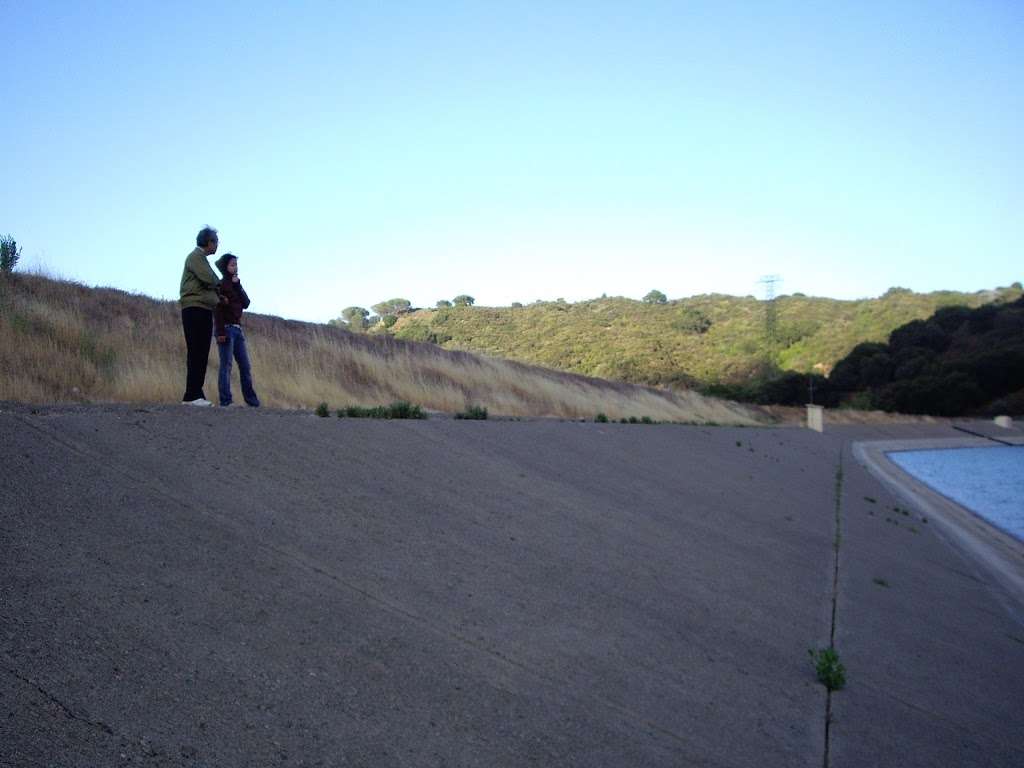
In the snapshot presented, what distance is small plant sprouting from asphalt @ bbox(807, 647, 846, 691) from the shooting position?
561cm

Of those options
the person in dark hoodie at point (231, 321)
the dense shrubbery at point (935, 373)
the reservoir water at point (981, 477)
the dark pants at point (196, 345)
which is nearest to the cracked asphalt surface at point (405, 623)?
the dark pants at point (196, 345)

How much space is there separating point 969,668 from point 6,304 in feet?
36.4

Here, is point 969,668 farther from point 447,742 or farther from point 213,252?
point 213,252

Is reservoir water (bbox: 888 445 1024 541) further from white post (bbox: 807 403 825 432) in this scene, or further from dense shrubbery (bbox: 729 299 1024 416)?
dense shrubbery (bbox: 729 299 1024 416)

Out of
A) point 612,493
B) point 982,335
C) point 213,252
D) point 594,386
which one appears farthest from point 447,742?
point 982,335

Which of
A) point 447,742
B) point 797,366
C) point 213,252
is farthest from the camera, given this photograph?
point 797,366

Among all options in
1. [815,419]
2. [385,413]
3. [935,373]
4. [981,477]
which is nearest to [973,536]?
[385,413]

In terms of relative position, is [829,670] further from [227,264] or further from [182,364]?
[182,364]

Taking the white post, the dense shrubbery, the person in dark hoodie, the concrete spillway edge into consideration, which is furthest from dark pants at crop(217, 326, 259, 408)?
the dense shrubbery

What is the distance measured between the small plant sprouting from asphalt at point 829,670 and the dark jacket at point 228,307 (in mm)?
6873

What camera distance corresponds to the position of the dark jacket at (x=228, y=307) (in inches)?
384

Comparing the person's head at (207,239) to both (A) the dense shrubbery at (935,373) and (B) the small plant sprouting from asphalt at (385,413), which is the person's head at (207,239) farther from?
(A) the dense shrubbery at (935,373)

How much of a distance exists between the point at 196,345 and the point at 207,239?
3.74 ft

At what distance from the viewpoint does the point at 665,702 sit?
185 inches
